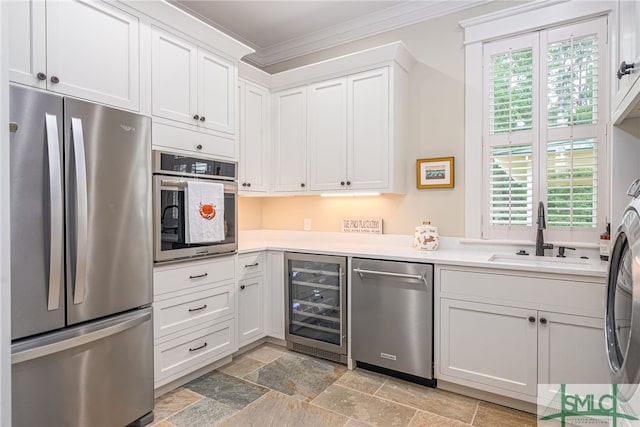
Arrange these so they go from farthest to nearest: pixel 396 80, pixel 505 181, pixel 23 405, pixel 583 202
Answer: pixel 396 80, pixel 505 181, pixel 583 202, pixel 23 405

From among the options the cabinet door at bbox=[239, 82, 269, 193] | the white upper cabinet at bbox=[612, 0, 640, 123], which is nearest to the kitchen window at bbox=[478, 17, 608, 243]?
the white upper cabinet at bbox=[612, 0, 640, 123]

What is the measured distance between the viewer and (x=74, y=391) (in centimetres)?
161

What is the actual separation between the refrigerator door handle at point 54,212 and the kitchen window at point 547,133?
269cm

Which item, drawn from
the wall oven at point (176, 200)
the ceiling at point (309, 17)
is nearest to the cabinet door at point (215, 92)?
the wall oven at point (176, 200)

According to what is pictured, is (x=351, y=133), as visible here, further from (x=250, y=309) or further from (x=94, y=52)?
(x=94, y=52)

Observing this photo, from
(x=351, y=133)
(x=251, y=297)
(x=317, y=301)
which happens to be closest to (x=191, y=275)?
(x=251, y=297)

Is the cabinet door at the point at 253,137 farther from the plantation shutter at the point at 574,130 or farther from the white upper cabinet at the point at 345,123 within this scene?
the plantation shutter at the point at 574,130

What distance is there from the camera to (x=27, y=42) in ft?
5.28

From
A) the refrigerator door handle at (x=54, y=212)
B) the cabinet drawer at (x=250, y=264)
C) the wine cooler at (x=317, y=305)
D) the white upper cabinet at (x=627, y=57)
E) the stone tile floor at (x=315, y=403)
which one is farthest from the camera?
the cabinet drawer at (x=250, y=264)

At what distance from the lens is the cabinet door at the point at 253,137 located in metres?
3.12

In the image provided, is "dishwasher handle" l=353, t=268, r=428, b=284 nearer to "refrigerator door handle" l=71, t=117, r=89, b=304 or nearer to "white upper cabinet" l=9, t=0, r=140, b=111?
"refrigerator door handle" l=71, t=117, r=89, b=304

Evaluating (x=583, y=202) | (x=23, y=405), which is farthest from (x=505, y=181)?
(x=23, y=405)

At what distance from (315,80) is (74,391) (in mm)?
2782

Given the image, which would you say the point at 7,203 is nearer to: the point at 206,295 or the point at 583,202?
the point at 206,295
